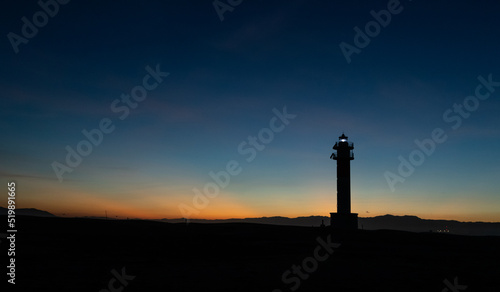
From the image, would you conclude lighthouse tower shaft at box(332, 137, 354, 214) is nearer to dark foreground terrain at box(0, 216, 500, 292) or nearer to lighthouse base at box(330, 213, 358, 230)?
lighthouse base at box(330, 213, 358, 230)

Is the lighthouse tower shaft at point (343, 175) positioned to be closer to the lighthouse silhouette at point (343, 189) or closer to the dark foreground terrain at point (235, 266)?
the lighthouse silhouette at point (343, 189)

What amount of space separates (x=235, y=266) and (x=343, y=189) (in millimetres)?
31276

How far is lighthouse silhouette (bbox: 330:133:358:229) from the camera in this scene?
43.0 m

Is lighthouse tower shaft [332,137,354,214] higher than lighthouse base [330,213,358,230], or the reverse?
lighthouse tower shaft [332,137,354,214]

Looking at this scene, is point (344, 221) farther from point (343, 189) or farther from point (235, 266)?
point (235, 266)

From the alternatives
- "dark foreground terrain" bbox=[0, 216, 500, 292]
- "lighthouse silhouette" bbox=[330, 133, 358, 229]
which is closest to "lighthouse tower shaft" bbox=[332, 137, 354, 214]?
"lighthouse silhouette" bbox=[330, 133, 358, 229]

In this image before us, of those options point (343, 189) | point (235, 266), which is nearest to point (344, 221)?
point (343, 189)

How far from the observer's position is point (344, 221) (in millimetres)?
42875

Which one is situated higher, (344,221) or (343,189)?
(343,189)

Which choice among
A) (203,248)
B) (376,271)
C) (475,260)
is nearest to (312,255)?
(376,271)

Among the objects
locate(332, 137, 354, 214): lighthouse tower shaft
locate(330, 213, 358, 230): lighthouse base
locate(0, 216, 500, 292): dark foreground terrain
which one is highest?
locate(332, 137, 354, 214): lighthouse tower shaft

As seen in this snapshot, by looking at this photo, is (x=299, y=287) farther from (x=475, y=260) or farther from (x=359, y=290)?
(x=475, y=260)

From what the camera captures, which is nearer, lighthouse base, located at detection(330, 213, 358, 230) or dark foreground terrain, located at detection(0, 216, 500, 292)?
dark foreground terrain, located at detection(0, 216, 500, 292)

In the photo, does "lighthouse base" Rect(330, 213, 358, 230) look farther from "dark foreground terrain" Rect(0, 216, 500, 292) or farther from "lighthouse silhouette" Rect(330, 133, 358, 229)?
"dark foreground terrain" Rect(0, 216, 500, 292)
